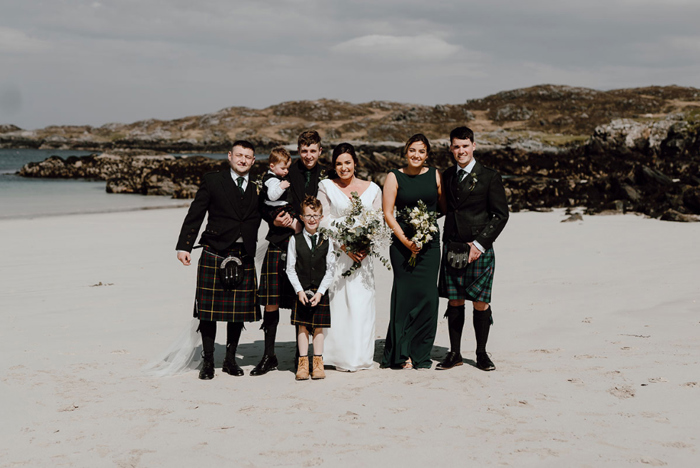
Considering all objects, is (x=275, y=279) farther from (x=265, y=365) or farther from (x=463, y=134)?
(x=463, y=134)


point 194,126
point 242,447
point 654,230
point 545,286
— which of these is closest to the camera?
point 242,447

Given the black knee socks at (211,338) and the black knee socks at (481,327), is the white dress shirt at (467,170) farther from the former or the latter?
the black knee socks at (211,338)

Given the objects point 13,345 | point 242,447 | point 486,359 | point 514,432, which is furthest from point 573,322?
point 13,345

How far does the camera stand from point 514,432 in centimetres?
407

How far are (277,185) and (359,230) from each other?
0.82m

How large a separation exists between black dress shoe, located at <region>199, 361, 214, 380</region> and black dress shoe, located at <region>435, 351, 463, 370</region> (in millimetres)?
2035

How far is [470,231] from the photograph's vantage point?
5.49m

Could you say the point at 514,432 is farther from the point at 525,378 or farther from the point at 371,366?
the point at 371,366

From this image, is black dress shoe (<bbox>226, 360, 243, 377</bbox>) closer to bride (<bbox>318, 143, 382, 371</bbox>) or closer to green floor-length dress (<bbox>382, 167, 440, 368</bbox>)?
bride (<bbox>318, 143, 382, 371</bbox>)

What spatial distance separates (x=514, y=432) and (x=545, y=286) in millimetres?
5390

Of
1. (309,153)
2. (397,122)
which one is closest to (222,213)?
(309,153)

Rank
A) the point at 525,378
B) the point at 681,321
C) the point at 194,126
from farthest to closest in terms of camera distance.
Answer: the point at 194,126
the point at 681,321
the point at 525,378

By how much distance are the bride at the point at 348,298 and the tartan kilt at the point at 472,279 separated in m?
0.73

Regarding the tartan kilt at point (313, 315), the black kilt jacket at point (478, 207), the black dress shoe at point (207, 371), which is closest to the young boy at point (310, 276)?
the tartan kilt at point (313, 315)
